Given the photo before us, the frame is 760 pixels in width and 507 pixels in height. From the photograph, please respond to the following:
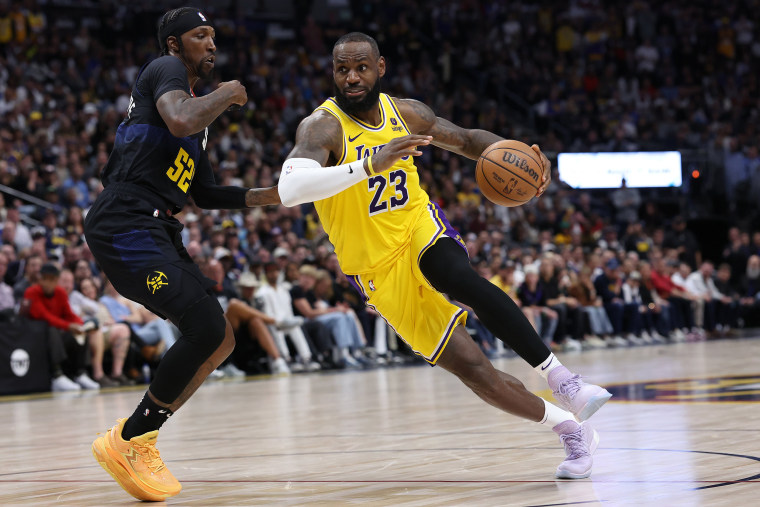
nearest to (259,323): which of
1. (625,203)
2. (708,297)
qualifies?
(708,297)

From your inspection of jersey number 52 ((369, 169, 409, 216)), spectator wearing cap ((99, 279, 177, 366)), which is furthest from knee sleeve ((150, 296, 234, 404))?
spectator wearing cap ((99, 279, 177, 366))

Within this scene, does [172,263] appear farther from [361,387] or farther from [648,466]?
[361,387]

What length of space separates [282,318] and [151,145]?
8.94 m

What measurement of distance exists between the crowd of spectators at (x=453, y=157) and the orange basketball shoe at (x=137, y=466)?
7386 millimetres

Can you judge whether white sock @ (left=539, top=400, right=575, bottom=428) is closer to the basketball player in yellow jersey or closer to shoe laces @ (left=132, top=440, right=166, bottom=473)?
the basketball player in yellow jersey

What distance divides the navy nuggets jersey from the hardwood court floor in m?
1.36

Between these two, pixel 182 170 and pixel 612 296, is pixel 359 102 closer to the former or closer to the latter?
pixel 182 170

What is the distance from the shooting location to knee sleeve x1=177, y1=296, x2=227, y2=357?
4340mm

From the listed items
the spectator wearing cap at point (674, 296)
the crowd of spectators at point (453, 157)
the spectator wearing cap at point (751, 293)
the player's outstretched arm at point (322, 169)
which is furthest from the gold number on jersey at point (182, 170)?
the spectator wearing cap at point (751, 293)

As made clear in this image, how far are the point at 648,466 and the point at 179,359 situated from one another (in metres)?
2.10

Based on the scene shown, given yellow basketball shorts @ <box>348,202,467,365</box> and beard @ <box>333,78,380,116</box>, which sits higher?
beard @ <box>333,78,380,116</box>

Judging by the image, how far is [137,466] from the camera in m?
4.33

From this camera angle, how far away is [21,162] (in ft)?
48.0

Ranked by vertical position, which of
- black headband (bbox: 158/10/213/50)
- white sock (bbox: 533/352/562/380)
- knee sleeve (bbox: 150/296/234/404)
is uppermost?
black headband (bbox: 158/10/213/50)
